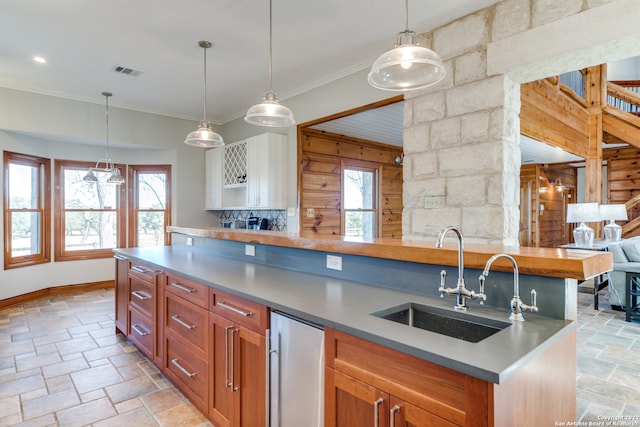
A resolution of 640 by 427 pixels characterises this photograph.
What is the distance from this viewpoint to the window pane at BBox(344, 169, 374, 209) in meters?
6.13

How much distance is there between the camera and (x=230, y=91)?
4.66 m

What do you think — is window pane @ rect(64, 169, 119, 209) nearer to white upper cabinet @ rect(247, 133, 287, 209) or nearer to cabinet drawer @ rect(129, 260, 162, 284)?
white upper cabinet @ rect(247, 133, 287, 209)

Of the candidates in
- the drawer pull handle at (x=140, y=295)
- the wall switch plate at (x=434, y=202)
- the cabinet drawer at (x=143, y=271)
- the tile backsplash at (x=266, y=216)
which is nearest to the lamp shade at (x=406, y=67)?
the wall switch plate at (x=434, y=202)

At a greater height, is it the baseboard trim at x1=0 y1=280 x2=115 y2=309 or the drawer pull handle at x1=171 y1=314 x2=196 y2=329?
the drawer pull handle at x1=171 y1=314 x2=196 y2=329

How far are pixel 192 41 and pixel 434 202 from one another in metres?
2.67

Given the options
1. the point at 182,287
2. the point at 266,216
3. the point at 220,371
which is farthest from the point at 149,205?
the point at 220,371

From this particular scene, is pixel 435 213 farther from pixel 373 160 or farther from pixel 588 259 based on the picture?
pixel 373 160

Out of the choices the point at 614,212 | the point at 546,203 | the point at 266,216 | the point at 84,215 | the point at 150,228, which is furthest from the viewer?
the point at 546,203

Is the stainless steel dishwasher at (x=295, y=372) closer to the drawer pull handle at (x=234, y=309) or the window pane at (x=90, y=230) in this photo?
the drawer pull handle at (x=234, y=309)

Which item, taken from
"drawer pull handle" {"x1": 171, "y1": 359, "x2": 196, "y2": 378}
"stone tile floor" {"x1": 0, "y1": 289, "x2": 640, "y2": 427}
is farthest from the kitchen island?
"stone tile floor" {"x1": 0, "y1": 289, "x2": 640, "y2": 427}

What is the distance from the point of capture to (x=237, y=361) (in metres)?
1.86

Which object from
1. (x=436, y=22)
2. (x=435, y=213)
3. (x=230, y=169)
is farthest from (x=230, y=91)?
(x=435, y=213)

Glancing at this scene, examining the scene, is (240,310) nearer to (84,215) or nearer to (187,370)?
(187,370)

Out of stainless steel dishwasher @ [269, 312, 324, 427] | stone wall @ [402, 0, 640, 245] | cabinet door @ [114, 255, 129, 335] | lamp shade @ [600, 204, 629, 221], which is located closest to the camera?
stainless steel dishwasher @ [269, 312, 324, 427]
